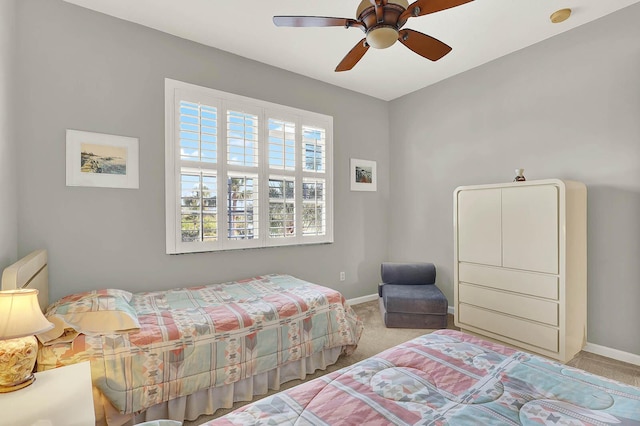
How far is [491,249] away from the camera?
3016 mm

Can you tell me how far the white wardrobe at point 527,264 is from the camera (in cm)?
255

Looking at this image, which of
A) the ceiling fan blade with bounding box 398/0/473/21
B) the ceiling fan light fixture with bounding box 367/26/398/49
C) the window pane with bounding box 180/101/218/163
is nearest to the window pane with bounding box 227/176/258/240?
the window pane with bounding box 180/101/218/163

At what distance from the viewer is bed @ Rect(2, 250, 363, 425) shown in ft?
5.59

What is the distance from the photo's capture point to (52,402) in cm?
125

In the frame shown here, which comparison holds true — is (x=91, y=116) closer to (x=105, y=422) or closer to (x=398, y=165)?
(x=105, y=422)

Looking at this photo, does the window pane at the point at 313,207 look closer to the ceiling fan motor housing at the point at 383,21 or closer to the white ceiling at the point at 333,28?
the white ceiling at the point at 333,28

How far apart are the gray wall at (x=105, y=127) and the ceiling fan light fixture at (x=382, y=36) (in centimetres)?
190

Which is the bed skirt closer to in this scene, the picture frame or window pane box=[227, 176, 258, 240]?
window pane box=[227, 176, 258, 240]

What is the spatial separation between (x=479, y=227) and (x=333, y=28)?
2312 millimetres

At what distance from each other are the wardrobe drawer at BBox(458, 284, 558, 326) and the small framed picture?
1752mm

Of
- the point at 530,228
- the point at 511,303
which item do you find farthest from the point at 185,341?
the point at 530,228

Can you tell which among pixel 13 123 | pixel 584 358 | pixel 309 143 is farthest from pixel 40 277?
pixel 584 358

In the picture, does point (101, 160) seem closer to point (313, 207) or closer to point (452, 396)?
point (313, 207)

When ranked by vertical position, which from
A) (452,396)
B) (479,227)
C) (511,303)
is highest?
(479,227)
